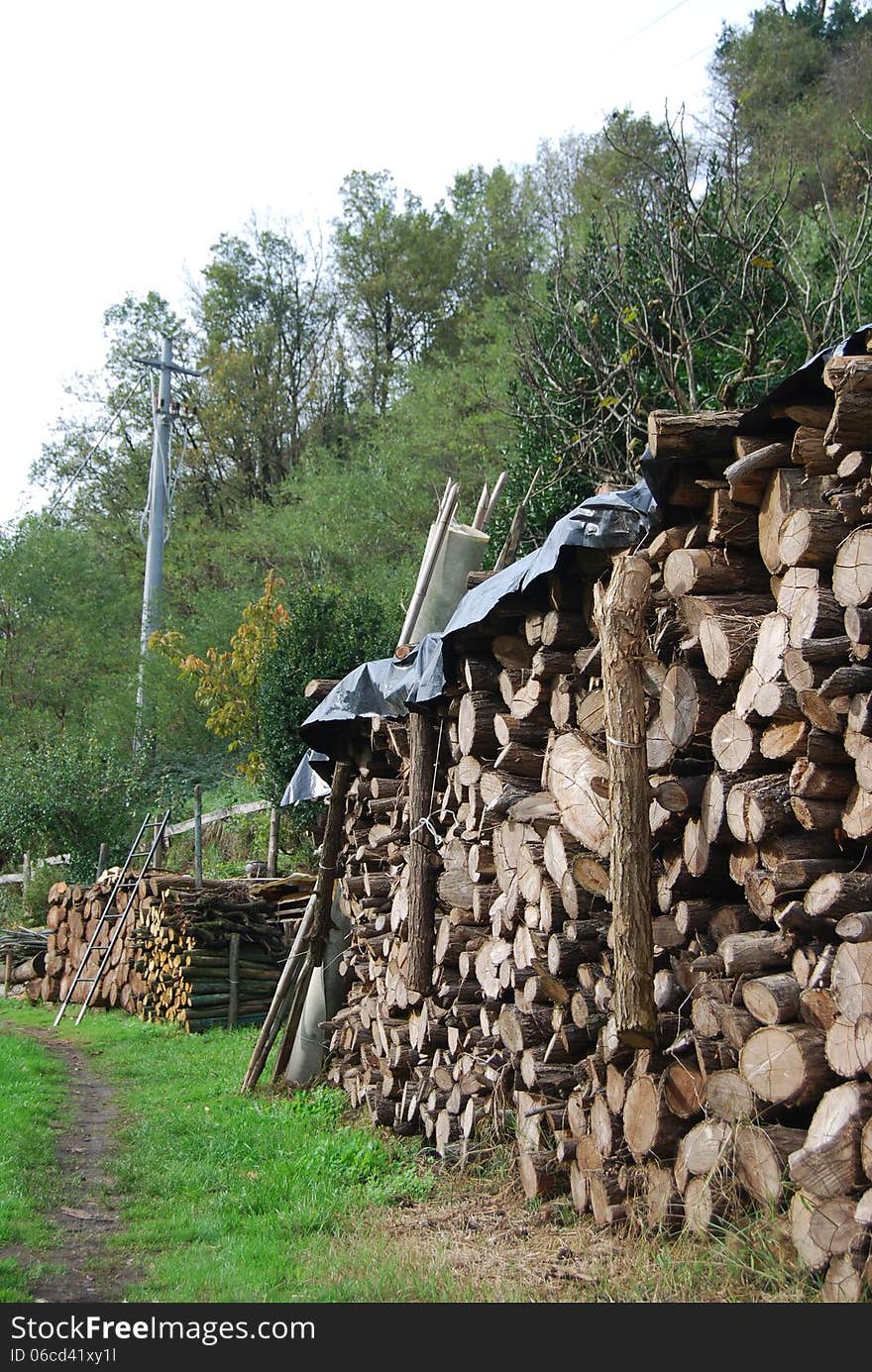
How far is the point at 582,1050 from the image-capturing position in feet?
15.9

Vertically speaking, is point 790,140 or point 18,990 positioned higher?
point 790,140

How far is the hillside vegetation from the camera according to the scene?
12.7 m

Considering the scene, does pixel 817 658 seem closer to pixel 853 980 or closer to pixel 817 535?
pixel 817 535

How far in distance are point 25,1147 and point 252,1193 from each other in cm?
174

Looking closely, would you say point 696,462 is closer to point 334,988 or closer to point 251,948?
point 334,988

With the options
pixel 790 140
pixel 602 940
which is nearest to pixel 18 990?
pixel 602 940

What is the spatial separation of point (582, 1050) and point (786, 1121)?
1350 millimetres

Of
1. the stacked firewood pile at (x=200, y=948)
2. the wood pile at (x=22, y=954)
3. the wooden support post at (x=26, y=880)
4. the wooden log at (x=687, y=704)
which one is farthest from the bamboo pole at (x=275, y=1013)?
the wooden support post at (x=26, y=880)

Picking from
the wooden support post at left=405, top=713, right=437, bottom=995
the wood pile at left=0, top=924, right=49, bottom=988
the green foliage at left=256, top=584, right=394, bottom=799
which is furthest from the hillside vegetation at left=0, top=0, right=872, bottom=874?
the wooden support post at left=405, top=713, right=437, bottom=995

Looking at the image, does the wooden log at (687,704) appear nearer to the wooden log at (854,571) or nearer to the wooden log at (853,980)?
the wooden log at (854,571)

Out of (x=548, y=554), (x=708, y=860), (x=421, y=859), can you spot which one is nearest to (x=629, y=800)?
(x=708, y=860)

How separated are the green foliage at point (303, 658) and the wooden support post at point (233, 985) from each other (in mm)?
3023

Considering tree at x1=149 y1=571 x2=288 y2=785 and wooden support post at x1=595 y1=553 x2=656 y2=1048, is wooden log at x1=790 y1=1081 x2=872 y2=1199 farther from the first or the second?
tree at x1=149 y1=571 x2=288 y2=785

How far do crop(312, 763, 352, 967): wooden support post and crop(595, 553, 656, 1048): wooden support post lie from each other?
423cm
